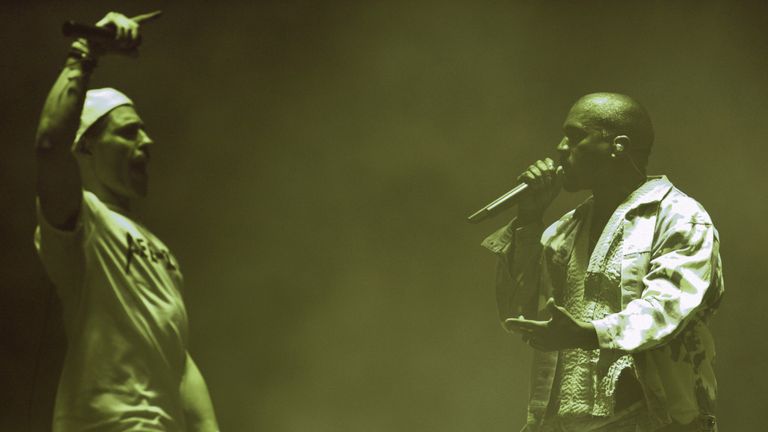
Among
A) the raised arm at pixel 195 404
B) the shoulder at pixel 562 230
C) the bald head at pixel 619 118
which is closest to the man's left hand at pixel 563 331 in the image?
the shoulder at pixel 562 230

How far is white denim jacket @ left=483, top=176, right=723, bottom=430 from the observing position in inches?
102

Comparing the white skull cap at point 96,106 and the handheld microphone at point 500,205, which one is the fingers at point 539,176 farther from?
the white skull cap at point 96,106

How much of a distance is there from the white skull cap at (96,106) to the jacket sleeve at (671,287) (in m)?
1.30

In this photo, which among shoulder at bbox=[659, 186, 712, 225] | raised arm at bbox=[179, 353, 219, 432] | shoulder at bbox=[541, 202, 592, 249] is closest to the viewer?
raised arm at bbox=[179, 353, 219, 432]

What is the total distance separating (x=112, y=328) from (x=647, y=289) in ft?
4.32

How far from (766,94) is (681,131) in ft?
1.13

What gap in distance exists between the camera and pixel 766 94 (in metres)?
3.96

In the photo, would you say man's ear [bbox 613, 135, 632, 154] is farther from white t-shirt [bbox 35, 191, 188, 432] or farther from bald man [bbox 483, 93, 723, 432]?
white t-shirt [bbox 35, 191, 188, 432]

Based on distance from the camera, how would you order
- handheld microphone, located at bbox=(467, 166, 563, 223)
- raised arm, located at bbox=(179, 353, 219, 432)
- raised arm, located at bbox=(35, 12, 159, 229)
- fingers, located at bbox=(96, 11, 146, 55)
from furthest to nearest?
handheld microphone, located at bbox=(467, 166, 563, 223)
raised arm, located at bbox=(179, 353, 219, 432)
fingers, located at bbox=(96, 11, 146, 55)
raised arm, located at bbox=(35, 12, 159, 229)

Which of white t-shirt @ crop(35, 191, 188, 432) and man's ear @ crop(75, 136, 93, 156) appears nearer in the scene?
white t-shirt @ crop(35, 191, 188, 432)

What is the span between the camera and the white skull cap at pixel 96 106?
2.46 meters

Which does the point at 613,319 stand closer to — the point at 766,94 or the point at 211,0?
the point at 766,94

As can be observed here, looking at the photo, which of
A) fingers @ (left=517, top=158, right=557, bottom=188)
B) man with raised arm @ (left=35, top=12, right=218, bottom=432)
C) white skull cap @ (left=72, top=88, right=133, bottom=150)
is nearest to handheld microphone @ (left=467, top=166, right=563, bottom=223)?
fingers @ (left=517, top=158, right=557, bottom=188)

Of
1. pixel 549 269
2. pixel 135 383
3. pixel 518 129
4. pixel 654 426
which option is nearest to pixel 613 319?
pixel 654 426
